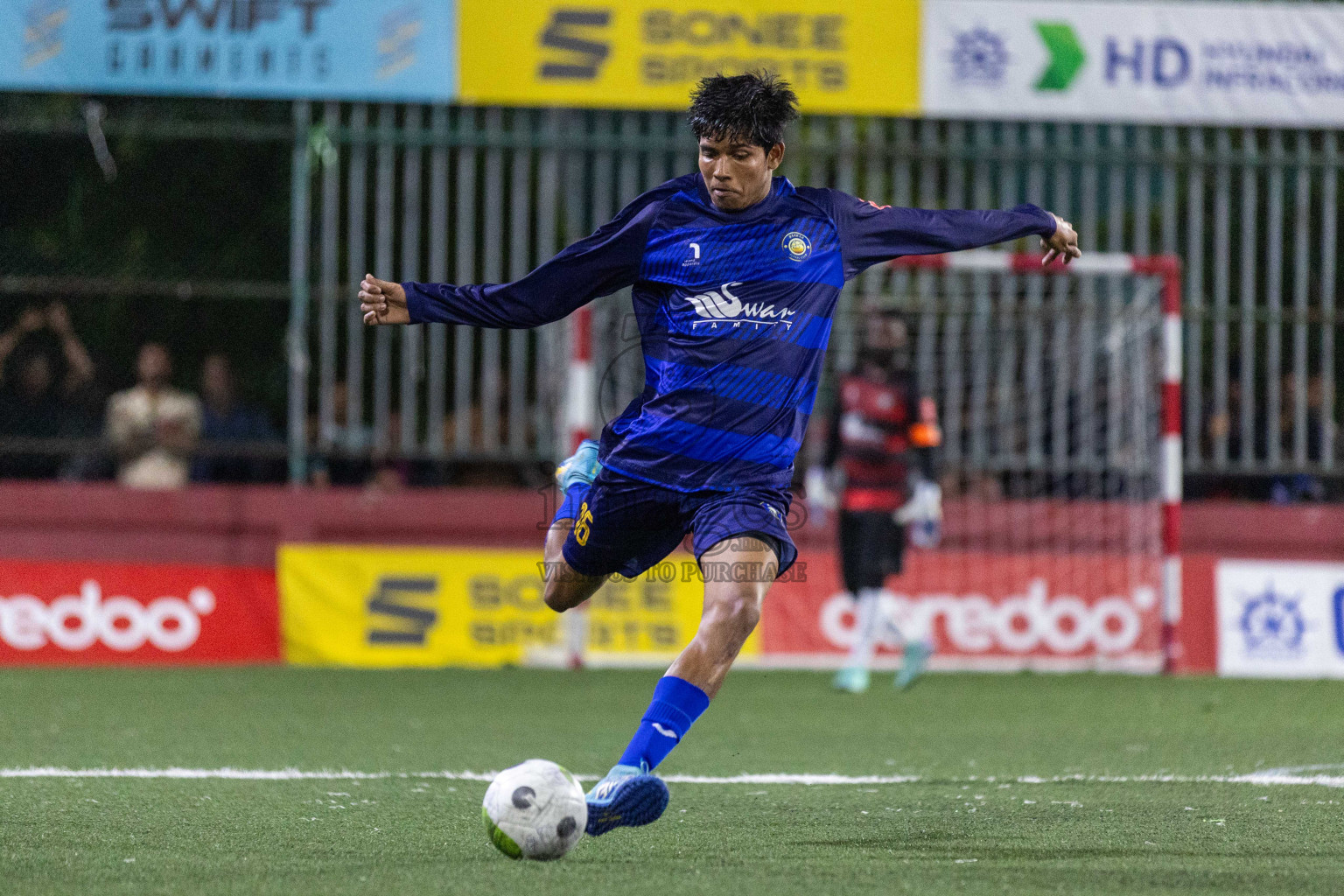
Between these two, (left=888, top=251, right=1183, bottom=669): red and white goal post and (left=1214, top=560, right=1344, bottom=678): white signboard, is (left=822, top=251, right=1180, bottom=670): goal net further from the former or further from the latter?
(left=1214, top=560, right=1344, bottom=678): white signboard

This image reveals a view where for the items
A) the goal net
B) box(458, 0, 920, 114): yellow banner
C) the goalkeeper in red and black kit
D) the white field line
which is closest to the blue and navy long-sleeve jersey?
the white field line

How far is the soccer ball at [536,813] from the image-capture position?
4488 mm

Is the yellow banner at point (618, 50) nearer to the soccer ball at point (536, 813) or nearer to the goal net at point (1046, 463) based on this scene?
the goal net at point (1046, 463)

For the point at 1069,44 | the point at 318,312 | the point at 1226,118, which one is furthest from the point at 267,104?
the point at 1226,118

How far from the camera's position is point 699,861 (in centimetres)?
464

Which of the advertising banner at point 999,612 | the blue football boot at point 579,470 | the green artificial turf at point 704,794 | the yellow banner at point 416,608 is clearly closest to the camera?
the green artificial turf at point 704,794

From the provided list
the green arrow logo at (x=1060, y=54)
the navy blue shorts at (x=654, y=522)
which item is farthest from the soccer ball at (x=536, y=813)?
the green arrow logo at (x=1060, y=54)

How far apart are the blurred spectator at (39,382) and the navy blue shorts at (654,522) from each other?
777 centimetres

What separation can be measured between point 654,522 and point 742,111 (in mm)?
1223

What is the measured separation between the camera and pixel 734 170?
16.9 feet

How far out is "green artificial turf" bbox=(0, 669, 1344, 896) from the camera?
14.5ft

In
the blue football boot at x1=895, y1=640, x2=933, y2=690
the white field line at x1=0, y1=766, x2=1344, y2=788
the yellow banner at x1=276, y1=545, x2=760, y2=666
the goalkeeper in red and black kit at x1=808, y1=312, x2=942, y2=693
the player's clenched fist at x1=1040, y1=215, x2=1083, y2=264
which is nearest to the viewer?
the player's clenched fist at x1=1040, y1=215, x2=1083, y2=264

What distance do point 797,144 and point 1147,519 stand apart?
141 inches

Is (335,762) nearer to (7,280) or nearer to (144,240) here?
(7,280)
